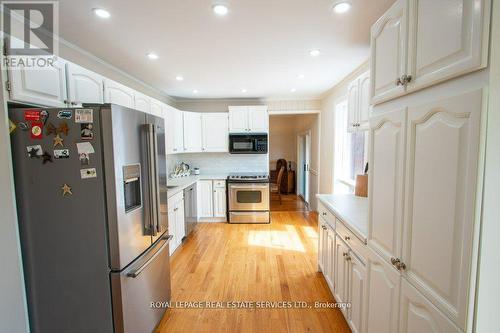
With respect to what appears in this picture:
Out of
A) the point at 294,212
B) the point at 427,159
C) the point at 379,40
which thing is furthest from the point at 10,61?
the point at 294,212

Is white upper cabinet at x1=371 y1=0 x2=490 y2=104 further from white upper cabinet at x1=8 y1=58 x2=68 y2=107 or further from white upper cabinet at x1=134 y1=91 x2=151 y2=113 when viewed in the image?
white upper cabinet at x1=134 y1=91 x2=151 y2=113

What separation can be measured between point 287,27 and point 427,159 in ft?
5.27

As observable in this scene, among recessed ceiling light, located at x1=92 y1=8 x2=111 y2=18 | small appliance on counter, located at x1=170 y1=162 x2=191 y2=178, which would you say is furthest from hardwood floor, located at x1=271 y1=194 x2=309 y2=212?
recessed ceiling light, located at x1=92 y1=8 x2=111 y2=18

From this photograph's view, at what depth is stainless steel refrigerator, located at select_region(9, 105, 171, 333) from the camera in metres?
1.44

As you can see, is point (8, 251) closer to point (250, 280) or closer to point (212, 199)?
point (250, 280)

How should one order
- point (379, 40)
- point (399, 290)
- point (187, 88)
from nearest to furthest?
point (399, 290) < point (379, 40) < point (187, 88)

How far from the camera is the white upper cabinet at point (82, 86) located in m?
1.81

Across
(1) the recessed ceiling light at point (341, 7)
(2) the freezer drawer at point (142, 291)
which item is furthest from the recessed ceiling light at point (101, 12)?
(2) the freezer drawer at point (142, 291)

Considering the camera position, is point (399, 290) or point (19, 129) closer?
point (399, 290)

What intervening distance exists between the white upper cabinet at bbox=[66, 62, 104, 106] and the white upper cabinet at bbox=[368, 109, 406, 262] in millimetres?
2233

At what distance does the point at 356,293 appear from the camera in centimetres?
172

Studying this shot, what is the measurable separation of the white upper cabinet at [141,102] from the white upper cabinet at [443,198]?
2788 mm

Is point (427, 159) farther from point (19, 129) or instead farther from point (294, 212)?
point (294, 212)

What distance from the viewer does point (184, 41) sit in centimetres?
225
